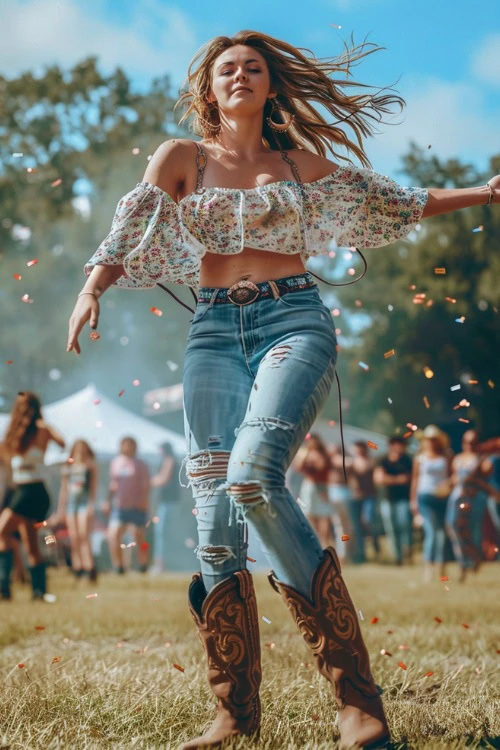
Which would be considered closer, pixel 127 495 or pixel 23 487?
pixel 23 487

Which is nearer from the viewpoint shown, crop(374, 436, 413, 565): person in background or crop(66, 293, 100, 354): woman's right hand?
crop(66, 293, 100, 354): woman's right hand

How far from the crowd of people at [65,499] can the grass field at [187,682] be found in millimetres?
601

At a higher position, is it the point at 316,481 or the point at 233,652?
the point at 316,481

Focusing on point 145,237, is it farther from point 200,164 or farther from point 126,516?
point 126,516

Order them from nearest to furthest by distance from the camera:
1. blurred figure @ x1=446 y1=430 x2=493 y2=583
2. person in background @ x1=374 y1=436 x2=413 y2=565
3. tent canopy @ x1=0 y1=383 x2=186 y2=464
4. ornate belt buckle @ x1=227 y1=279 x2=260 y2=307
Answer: ornate belt buckle @ x1=227 y1=279 x2=260 y2=307 < blurred figure @ x1=446 y1=430 x2=493 y2=583 < person in background @ x1=374 y1=436 x2=413 y2=565 < tent canopy @ x1=0 y1=383 x2=186 y2=464

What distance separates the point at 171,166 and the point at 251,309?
20.6 inches

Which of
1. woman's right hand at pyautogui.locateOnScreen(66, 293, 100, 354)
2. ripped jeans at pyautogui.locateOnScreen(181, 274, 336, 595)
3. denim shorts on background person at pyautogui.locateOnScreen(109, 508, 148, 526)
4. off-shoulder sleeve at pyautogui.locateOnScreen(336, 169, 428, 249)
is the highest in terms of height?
denim shorts on background person at pyautogui.locateOnScreen(109, 508, 148, 526)

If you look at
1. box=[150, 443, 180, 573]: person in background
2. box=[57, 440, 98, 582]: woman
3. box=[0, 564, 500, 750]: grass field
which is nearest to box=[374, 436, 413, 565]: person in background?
box=[150, 443, 180, 573]: person in background

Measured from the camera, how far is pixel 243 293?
121 inches

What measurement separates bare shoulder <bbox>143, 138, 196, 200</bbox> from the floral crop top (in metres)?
0.03

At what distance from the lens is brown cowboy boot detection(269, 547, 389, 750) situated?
277 centimetres

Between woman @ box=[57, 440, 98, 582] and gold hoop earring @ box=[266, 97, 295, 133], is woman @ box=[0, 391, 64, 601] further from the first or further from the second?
gold hoop earring @ box=[266, 97, 295, 133]

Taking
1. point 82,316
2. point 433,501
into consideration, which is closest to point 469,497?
point 433,501

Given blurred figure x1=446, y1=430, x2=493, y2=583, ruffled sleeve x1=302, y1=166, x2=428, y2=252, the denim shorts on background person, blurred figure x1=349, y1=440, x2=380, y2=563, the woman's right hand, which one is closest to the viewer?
the woman's right hand
